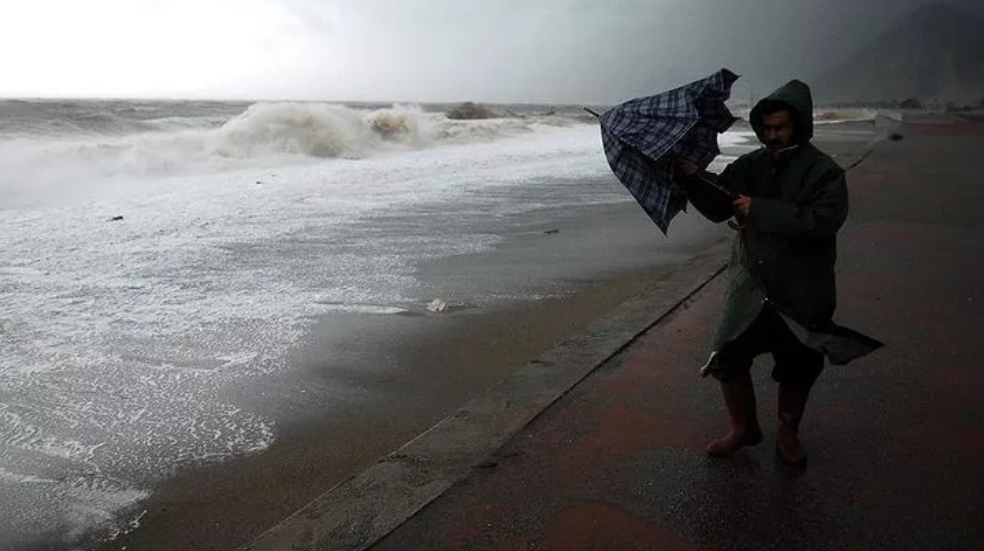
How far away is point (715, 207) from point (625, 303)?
2648 mm

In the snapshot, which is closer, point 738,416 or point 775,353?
point 775,353

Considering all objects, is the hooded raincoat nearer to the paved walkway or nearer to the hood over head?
the hood over head

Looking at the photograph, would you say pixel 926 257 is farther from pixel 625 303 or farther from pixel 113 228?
pixel 113 228

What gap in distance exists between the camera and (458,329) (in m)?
5.16

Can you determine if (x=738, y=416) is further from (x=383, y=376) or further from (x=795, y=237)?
(x=383, y=376)

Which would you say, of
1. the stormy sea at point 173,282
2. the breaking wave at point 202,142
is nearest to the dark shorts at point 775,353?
the stormy sea at point 173,282

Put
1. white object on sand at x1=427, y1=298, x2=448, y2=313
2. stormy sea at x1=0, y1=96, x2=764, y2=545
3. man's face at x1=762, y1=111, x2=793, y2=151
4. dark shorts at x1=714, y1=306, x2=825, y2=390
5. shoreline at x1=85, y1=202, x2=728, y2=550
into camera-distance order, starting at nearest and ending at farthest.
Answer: man's face at x1=762, y1=111, x2=793, y2=151, dark shorts at x1=714, y1=306, x2=825, y2=390, shoreline at x1=85, y1=202, x2=728, y2=550, stormy sea at x1=0, y1=96, x2=764, y2=545, white object on sand at x1=427, y1=298, x2=448, y2=313

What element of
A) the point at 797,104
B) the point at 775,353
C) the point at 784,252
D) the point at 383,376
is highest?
the point at 797,104

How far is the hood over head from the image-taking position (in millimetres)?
2627

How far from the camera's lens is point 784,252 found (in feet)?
9.00

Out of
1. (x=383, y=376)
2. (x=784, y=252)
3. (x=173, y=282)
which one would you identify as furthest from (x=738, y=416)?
(x=173, y=282)

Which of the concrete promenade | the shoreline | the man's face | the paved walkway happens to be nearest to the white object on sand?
the shoreline

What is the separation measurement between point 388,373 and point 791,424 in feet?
7.51

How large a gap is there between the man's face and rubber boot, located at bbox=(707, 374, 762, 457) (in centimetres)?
94
